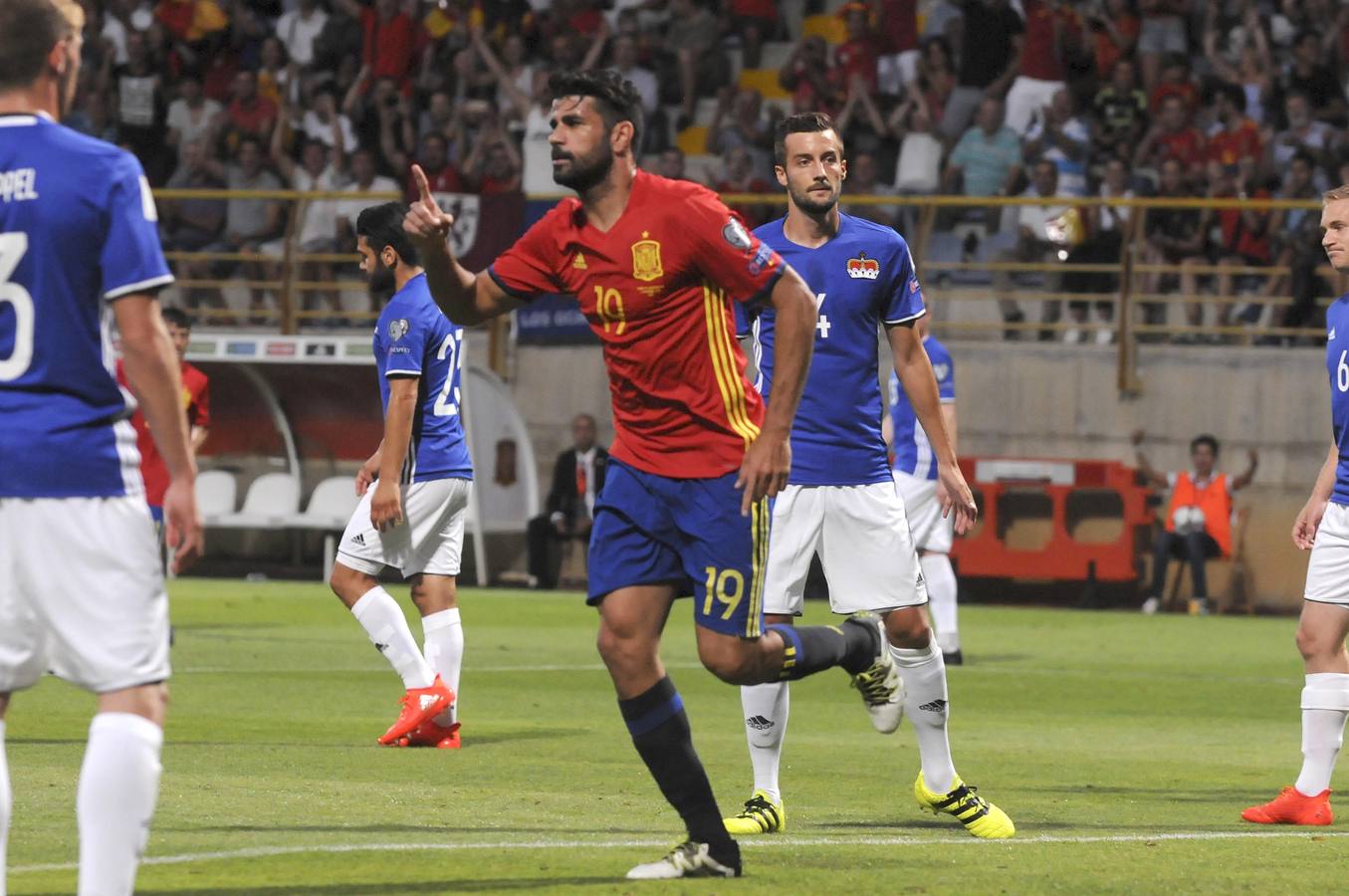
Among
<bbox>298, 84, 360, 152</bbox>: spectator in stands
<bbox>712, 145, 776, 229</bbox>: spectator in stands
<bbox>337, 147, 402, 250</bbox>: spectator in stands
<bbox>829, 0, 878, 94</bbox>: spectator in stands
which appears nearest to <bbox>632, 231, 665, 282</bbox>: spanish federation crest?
<bbox>712, 145, 776, 229</bbox>: spectator in stands

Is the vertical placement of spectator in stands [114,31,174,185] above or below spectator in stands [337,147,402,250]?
above

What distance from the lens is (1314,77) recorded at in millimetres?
23188

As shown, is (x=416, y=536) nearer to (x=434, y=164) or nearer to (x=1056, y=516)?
(x=1056, y=516)

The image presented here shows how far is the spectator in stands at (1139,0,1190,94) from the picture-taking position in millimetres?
23906

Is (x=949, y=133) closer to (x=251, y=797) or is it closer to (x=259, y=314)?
(x=259, y=314)

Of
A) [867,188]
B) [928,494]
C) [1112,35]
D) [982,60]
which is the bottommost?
[928,494]

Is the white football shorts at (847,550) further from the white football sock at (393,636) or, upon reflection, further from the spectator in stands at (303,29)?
the spectator in stands at (303,29)

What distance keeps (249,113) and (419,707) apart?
59.4 feet

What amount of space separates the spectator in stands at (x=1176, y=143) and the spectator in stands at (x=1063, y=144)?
590 mm

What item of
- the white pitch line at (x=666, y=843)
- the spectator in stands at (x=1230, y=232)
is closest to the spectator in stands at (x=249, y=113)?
the spectator in stands at (x=1230, y=232)

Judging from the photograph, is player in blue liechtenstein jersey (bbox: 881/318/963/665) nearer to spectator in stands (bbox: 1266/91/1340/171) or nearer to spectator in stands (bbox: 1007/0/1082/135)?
spectator in stands (bbox: 1266/91/1340/171)

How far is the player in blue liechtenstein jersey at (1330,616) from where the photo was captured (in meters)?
8.19

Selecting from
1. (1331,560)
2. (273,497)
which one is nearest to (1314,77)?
(273,497)

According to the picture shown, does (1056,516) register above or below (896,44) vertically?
below
